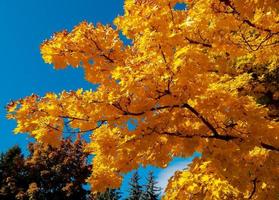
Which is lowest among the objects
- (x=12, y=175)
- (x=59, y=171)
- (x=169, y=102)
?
(x=169, y=102)

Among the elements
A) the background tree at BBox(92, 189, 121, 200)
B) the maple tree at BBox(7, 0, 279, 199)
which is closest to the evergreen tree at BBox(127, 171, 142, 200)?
the background tree at BBox(92, 189, 121, 200)

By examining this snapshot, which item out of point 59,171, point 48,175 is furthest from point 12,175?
point 59,171

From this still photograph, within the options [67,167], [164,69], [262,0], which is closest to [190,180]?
[164,69]

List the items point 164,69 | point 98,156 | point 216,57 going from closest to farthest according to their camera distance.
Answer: point 164,69 < point 98,156 < point 216,57

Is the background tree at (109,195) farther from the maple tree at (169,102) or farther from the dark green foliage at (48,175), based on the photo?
the maple tree at (169,102)

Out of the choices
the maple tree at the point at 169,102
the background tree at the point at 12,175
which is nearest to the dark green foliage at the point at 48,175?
the background tree at the point at 12,175

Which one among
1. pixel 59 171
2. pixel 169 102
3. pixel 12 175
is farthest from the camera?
pixel 12 175

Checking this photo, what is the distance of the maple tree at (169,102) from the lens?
5.81 metres

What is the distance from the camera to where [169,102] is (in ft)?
19.5

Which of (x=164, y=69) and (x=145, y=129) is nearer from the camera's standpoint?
(x=164, y=69)

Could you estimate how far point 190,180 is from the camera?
6.63 metres

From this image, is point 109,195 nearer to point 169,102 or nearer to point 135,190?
point 135,190

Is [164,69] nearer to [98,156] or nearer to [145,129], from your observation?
[145,129]

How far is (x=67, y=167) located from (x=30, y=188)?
3548mm
